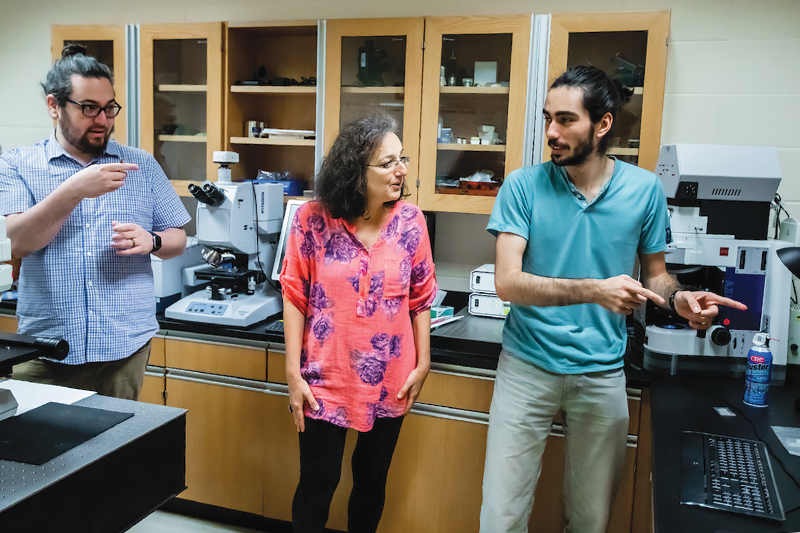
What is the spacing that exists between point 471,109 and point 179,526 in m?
2.07

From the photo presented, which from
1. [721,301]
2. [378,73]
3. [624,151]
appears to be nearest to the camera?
[721,301]

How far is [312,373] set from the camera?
1.67m

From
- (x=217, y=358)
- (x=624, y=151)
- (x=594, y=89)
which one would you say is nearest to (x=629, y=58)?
(x=624, y=151)

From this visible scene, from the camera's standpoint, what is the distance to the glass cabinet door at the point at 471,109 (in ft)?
7.55

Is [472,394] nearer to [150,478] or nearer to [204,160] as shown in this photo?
[150,478]

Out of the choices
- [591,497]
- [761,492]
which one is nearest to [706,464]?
[761,492]

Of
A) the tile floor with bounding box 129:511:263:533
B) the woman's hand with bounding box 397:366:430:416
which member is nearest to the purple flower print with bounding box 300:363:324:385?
the woman's hand with bounding box 397:366:430:416

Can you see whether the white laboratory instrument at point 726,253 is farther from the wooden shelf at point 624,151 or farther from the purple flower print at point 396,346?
the purple flower print at point 396,346

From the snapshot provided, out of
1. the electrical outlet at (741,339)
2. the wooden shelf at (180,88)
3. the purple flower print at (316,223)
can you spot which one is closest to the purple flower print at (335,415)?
the purple flower print at (316,223)

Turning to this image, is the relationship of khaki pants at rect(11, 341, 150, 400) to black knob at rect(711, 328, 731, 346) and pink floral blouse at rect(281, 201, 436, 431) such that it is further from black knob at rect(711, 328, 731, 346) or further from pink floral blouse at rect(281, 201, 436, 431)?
black knob at rect(711, 328, 731, 346)

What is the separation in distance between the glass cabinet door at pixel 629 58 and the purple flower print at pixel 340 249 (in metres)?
1.08

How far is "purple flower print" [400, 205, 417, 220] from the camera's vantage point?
5.66 ft

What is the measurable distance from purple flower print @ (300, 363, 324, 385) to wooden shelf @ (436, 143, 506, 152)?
1.14 m

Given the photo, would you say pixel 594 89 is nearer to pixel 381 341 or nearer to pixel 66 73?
pixel 381 341
